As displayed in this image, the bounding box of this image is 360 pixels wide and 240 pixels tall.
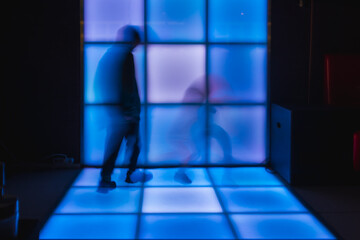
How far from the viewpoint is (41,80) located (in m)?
→ 5.47

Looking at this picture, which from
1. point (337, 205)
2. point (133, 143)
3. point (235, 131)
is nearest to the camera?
point (337, 205)

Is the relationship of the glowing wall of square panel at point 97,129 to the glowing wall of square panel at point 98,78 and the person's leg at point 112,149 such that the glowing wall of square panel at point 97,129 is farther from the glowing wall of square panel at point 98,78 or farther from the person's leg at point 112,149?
the person's leg at point 112,149

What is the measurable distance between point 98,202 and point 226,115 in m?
2.13

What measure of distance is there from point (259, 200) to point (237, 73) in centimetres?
188

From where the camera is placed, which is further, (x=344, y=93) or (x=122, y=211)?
(x=344, y=93)

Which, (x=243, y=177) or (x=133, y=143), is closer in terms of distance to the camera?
(x=133, y=143)

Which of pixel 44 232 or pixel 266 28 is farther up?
pixel 266 28

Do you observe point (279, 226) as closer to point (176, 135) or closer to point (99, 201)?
point (99, 201)

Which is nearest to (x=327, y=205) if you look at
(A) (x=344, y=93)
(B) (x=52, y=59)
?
(A) (x=344, y=93)

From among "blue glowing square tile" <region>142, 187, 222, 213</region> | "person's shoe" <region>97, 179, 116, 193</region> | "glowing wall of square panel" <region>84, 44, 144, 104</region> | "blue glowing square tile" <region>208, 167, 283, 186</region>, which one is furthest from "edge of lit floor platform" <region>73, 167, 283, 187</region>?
"glowing wall of square panel" <region>84, 44, 144, 104</region>

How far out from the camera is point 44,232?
3562mm

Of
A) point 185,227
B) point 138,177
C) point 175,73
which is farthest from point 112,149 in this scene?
point 175,73

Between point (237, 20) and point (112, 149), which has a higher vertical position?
point (237, 20)

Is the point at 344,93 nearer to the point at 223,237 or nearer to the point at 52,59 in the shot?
the point at 223,237
